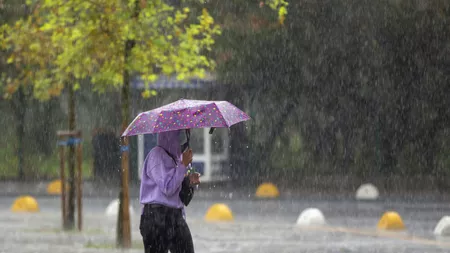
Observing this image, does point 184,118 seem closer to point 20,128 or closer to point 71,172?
point 71,172

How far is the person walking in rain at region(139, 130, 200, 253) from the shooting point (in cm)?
876

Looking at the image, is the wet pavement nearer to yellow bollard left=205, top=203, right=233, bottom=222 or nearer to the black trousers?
yellow bollard left=205, top=203, right=233, bottom=222

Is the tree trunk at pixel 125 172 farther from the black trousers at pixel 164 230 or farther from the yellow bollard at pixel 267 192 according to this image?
the yellow bollard at pixel 267 192

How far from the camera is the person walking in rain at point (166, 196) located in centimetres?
876

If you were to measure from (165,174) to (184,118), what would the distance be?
576 mm

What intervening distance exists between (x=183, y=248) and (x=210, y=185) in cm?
2020

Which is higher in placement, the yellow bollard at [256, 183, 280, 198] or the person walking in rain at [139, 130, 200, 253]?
the person walking in rain at [139, 130, 200, 253]

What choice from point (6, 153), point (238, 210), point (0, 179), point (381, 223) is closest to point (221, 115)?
point (381, 223)

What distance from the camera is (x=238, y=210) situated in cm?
2250

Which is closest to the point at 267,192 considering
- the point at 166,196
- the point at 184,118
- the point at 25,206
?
the point at 25,206

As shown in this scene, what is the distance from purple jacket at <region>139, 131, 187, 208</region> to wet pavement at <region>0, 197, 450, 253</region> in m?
5.94

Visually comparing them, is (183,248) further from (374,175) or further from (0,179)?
(0,179)

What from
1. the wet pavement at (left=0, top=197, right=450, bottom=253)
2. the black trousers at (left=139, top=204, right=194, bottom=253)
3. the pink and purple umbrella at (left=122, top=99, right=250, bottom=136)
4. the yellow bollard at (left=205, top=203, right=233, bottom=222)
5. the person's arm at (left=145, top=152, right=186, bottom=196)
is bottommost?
the wet pavement at (left=0, top=197, right=450, bottom=253)

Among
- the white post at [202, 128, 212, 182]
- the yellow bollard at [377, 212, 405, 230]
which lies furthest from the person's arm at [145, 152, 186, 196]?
the white post at [202, 128, 212, 182]
